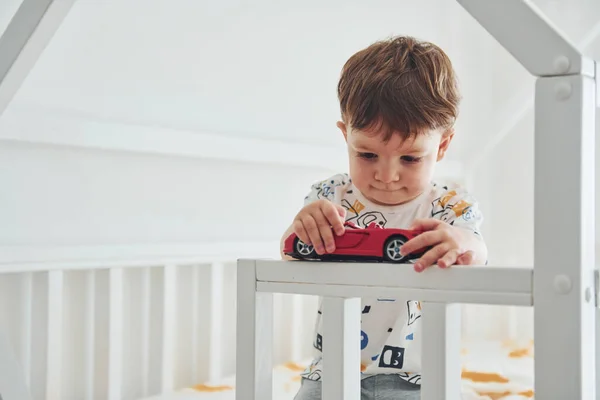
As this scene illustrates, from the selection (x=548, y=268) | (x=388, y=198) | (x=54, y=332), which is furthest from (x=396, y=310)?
(x=54, y=332)

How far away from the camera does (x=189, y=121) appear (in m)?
1.46

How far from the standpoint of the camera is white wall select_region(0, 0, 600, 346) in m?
1.21

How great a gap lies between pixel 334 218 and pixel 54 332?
2.15 feet

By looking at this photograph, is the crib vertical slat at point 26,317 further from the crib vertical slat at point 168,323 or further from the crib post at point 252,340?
the crib post at point 252,340

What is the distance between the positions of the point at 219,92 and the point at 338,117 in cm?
40

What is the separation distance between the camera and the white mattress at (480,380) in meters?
1.31

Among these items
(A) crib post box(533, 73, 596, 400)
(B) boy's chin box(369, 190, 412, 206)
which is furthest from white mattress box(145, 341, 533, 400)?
(A) crib post box(533, 73, 596, 400)

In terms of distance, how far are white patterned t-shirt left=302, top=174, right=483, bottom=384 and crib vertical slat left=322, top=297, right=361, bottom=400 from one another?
0.29 metres

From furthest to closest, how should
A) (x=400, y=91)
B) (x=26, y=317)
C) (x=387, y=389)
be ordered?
(x=26, y=317) → (x=387, y=389) → (x=400, y=91)

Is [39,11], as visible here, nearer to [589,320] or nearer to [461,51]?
[589,320]

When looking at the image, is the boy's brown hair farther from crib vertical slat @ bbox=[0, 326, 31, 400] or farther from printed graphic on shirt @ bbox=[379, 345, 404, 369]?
crib vertical slat @ bbox=[0, 326, 31, 400]

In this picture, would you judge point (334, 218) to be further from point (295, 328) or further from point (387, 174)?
point (295, 328)

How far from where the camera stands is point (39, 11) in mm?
960

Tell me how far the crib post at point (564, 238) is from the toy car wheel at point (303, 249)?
0.23 meters
